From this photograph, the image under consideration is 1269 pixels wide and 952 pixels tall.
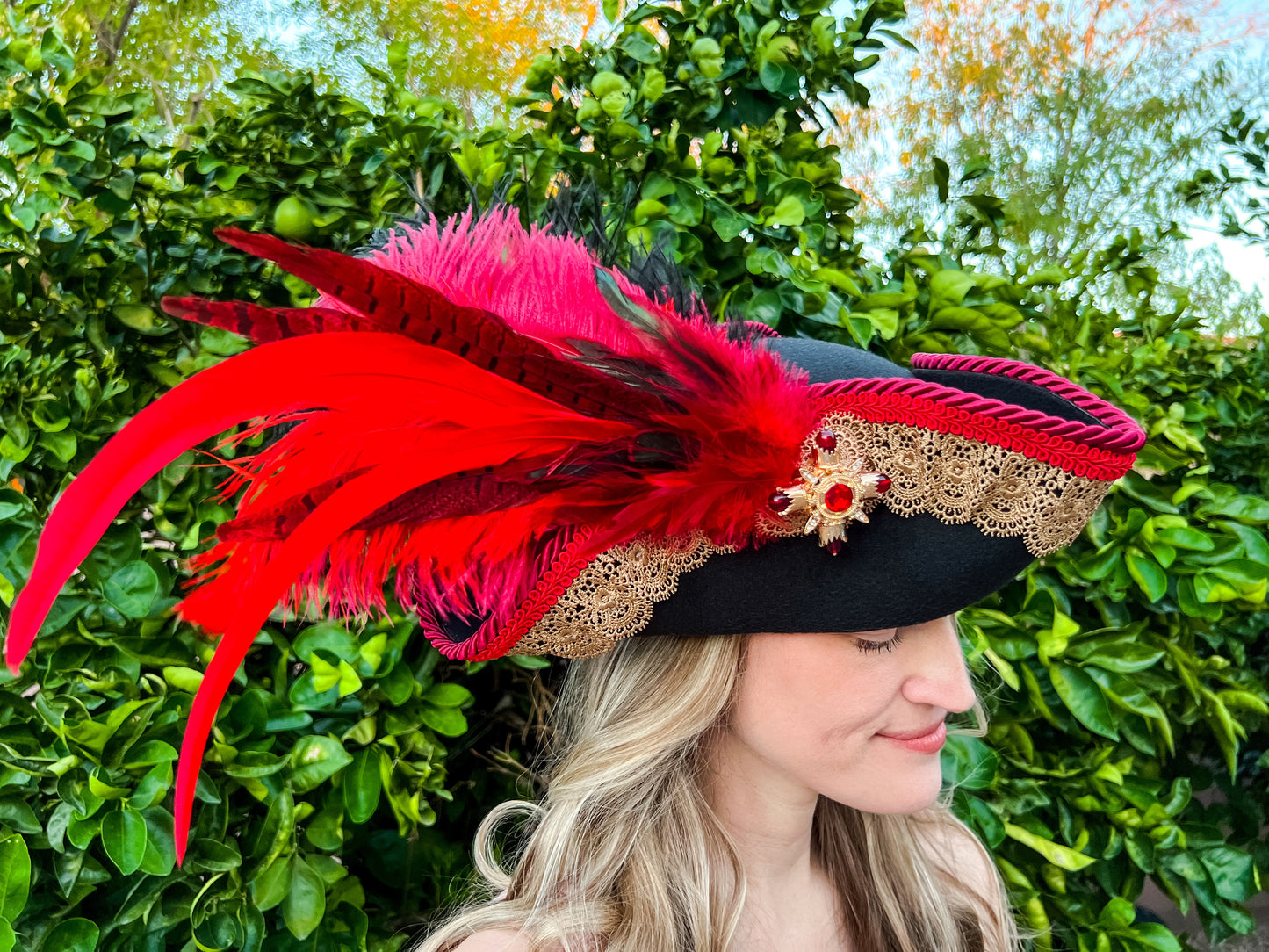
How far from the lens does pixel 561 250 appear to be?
37.6 inches

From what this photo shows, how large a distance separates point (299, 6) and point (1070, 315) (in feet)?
11.7

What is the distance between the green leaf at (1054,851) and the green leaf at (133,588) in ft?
4.30

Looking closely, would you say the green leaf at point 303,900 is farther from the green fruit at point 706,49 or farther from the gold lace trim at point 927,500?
the green fruit at point 706,49

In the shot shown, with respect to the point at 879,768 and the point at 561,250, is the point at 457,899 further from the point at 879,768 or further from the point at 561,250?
the point at 561,250

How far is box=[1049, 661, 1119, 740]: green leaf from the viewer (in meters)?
1.38

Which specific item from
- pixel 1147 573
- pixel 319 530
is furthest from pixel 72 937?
pixel 1147 573

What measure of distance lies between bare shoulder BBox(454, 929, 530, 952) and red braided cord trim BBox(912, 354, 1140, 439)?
842 mm

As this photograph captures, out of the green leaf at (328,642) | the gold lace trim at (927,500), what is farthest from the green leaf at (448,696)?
the gold lace trim at (927,500)

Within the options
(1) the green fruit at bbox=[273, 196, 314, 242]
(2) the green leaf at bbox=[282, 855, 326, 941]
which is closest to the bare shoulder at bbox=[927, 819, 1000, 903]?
(2) the green leaf at bbox=[282, 855, 326, 941]

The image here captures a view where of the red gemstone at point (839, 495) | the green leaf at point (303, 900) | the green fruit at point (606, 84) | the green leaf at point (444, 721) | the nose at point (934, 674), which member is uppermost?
the green fruit at point (606, 84)

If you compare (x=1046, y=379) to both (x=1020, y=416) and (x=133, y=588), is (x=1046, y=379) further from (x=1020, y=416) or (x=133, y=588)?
(x=133, y=588)

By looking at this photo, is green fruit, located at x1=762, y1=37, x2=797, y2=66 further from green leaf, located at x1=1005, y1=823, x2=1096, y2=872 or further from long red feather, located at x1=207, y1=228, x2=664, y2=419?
green leaf, located at x1=1005, y1=823, x2=1096, y2=872

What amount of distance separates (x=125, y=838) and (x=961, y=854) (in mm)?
1251

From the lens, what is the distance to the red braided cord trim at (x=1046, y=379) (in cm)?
90
